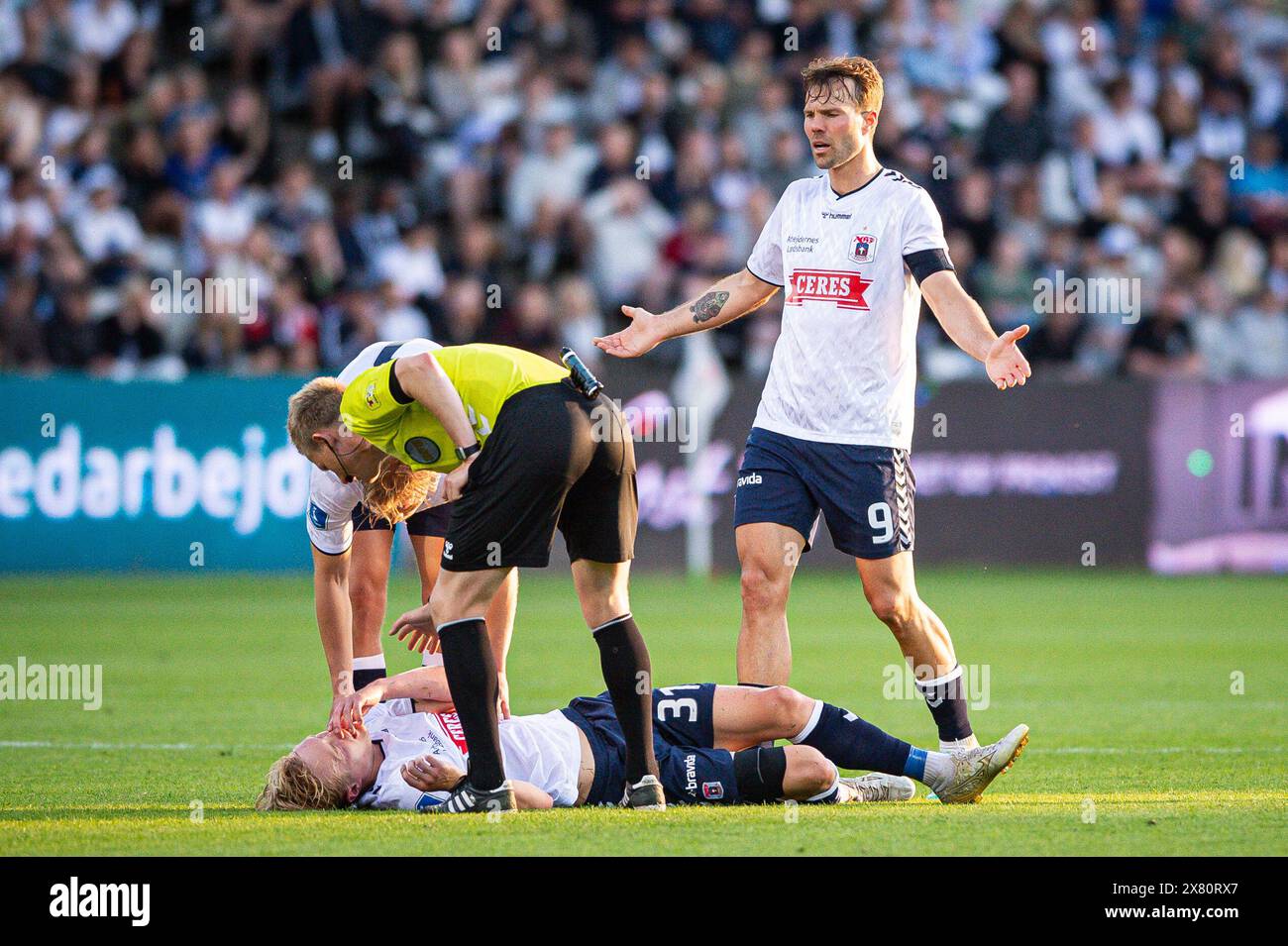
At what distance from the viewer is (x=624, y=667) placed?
21.0 ft

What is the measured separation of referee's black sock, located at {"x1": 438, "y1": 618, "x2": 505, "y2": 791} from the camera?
6254mm

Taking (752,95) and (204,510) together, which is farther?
(752,95)

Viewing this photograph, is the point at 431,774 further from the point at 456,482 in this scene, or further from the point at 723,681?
the point at 723,681

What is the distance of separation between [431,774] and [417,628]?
1.81 ft

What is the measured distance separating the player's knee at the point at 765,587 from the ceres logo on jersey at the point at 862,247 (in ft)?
3.98

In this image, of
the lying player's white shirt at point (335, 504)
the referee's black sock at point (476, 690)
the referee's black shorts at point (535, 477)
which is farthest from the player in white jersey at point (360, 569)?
the referee's black shorts at point (535, 477)

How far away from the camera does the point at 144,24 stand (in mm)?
19156

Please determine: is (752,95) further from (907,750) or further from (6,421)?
(907,750)

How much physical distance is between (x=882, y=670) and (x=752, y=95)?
10145mm

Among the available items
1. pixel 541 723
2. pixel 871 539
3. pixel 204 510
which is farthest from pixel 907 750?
pixel 204 510

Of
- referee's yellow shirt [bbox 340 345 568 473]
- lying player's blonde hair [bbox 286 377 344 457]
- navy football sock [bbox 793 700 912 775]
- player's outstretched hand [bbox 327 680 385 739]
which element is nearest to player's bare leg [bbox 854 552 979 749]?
navy football sock [bbox 793 700 912 775]

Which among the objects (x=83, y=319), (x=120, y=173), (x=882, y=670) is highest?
(x=120, y=173)

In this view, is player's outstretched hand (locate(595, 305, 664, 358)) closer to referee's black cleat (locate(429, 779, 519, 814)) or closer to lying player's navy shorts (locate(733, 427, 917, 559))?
lying player's navy shorts (locate(733, 427, 917, 559))

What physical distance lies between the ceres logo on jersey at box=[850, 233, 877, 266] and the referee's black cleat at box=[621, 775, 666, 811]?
212 cm
